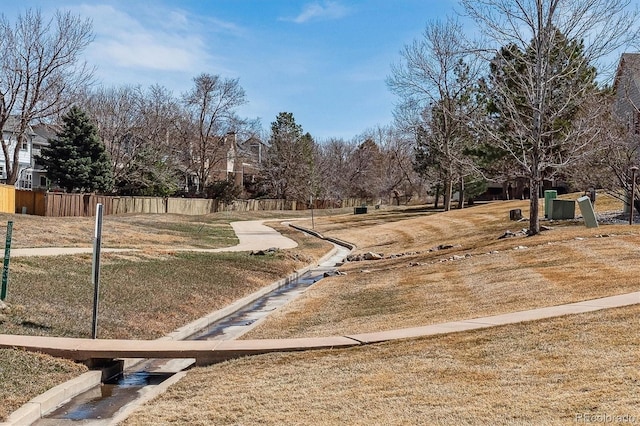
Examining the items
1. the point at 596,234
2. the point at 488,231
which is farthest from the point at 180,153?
the point at 596,234

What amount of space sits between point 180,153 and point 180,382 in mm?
63929

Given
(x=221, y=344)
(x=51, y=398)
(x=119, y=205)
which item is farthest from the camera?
(x=119, y=205)

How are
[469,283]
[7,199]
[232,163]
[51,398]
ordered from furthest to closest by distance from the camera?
1. [232,163]
2. [7,199]
3. [469,283]
4. [51,398]

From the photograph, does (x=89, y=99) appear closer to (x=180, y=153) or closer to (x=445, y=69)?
(x=180, y=153)

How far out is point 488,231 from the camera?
29.1 meters

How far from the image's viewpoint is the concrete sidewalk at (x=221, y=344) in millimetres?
8742

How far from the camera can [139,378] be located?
29.5ft

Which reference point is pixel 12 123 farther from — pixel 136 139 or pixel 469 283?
pixel 469 283

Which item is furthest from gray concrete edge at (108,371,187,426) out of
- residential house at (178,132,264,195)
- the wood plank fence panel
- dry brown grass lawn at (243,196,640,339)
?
residential house at (178,132,264,195)

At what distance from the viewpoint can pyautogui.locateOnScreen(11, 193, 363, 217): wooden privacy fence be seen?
37.3 m

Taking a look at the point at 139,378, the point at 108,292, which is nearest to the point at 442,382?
the point at 139,378

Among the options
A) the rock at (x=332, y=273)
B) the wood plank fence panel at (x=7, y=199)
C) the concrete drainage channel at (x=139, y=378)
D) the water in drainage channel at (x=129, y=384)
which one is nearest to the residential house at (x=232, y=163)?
the wood plank fence panel at (x=7, y=199)

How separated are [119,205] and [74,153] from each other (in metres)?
6.03

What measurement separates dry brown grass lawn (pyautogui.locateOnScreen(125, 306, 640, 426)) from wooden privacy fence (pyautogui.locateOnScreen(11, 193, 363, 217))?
100 feet
